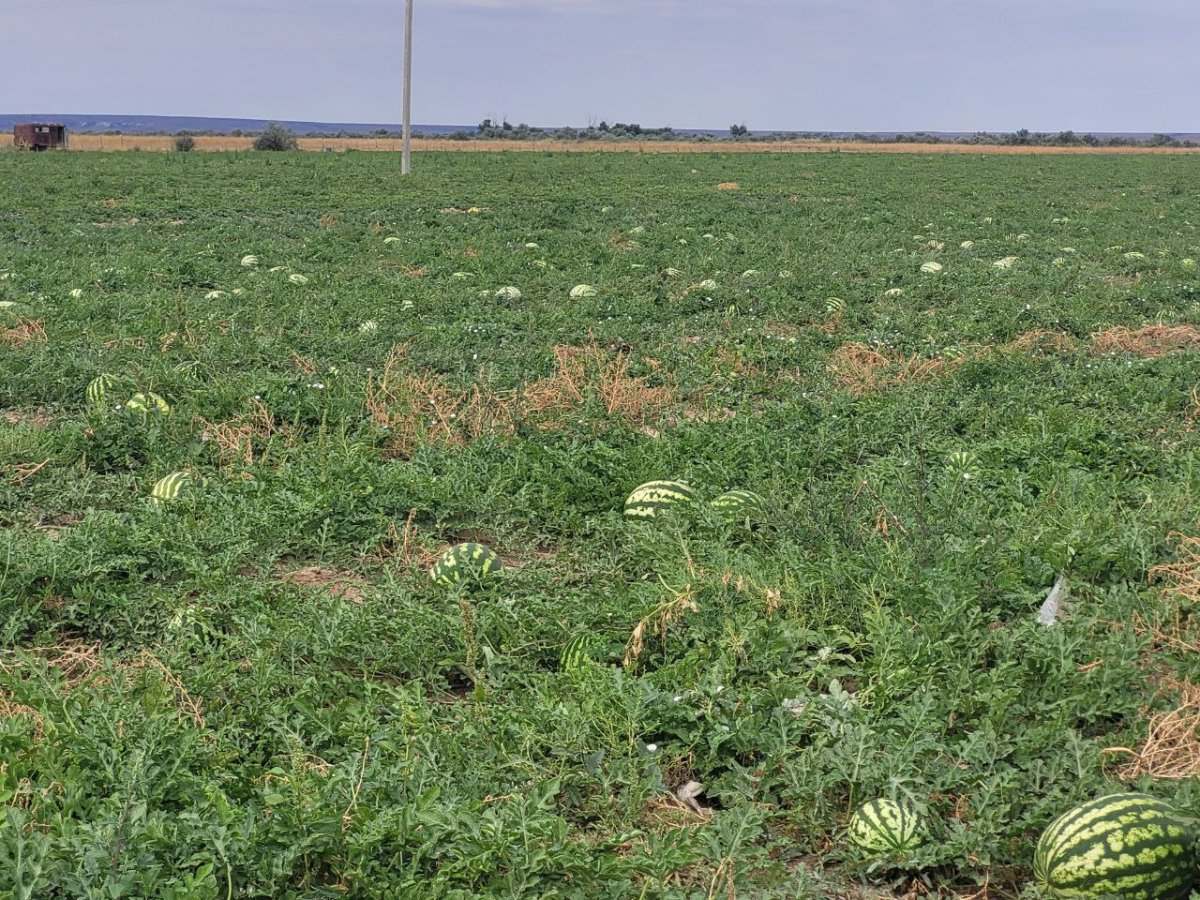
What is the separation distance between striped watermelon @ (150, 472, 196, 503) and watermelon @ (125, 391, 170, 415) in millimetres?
941

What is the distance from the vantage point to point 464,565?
437 cm

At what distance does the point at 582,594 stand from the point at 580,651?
1.96 feet

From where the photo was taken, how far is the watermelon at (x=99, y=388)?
6395mm

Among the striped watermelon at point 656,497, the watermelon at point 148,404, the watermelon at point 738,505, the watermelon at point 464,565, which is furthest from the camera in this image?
the watermelon at point 148,404

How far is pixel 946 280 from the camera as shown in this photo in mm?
11445

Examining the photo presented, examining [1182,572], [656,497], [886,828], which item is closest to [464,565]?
[656,497]

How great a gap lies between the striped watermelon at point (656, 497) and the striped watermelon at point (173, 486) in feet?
7.06

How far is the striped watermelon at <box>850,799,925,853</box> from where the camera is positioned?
9.11ft

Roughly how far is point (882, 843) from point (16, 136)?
46.4 meters

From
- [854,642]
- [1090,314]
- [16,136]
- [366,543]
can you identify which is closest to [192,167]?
[16,136]

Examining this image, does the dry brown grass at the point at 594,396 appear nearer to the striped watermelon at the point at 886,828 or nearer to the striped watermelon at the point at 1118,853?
the striped watermelon at the point at 886,828

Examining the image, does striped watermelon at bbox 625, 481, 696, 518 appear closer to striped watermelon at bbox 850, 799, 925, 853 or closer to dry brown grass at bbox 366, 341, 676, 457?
dry brown grass at bbox 366, 341, 676, 457

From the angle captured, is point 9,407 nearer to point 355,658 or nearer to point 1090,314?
point 355,658

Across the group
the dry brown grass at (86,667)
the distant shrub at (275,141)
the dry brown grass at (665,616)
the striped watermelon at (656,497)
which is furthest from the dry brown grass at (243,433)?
the distant shrub at (275,141)
